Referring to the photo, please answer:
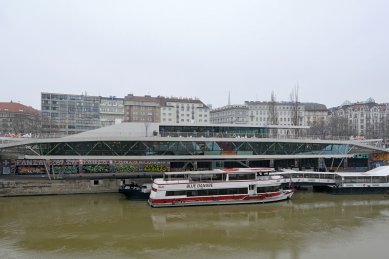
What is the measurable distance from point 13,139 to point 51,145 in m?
4.03

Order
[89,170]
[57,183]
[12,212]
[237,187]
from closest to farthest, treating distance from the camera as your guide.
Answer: [12,212] → [237,187] → [57,183] → [89,170]

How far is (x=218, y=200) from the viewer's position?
28.8 meters

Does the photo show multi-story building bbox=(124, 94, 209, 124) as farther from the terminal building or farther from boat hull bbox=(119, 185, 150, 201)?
boat hull bbox=(119, 185, 150, 201)

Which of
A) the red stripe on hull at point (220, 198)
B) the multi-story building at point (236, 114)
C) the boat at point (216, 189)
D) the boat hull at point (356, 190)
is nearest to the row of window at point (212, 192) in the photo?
the boat at point (216, 189)

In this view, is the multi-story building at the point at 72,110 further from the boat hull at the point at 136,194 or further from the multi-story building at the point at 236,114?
A: the boat hull at the point at 136,194

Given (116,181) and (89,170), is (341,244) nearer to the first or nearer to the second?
(116,181)

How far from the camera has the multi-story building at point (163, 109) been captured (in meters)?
105

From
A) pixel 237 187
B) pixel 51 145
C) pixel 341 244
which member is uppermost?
pixel 51 145

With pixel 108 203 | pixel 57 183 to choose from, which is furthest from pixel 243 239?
pixel 57 183

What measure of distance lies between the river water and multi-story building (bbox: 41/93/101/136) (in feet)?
269

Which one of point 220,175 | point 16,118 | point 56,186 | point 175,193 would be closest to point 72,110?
point 16,118

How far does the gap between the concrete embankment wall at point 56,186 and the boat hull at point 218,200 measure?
8499 millimetres

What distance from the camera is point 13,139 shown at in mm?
34031

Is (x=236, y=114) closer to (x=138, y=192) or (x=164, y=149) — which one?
(x=164, y=149)
